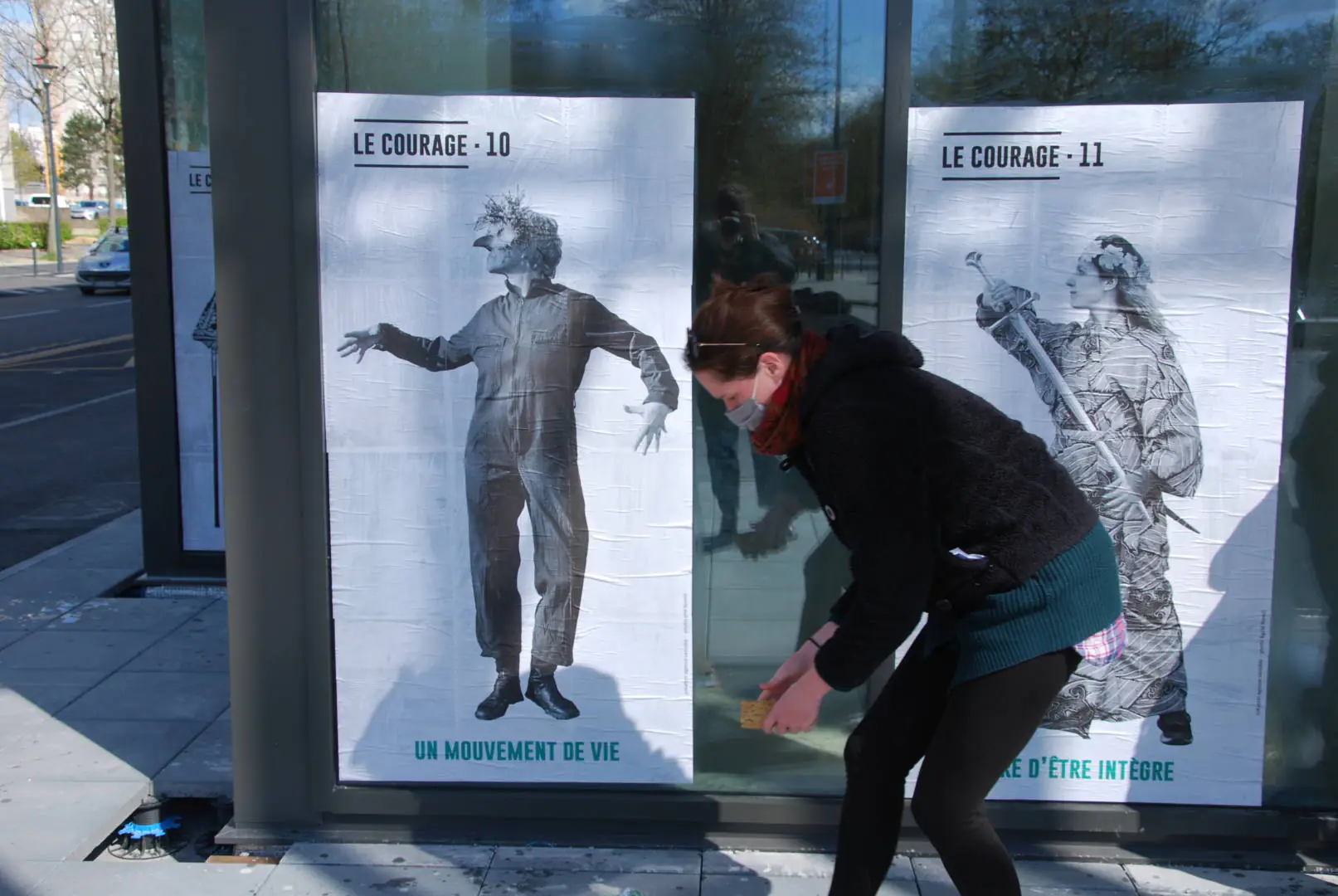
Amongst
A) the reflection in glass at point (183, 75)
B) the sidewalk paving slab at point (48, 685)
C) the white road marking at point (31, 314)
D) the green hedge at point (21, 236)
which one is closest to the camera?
the sidewalk paving slab at point (48, 685)

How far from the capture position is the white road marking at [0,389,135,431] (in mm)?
13711

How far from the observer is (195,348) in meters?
6.96

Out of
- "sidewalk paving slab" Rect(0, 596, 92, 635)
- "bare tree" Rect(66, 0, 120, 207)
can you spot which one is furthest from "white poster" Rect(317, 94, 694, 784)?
"bare tree" Rect(66, 0, 120, 207)

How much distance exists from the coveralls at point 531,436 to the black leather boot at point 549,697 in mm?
62

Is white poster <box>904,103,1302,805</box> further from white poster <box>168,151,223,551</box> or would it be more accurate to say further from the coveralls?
white poster <box>168,151,223,551</box>

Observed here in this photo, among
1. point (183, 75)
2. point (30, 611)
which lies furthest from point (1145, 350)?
point (30, 611)

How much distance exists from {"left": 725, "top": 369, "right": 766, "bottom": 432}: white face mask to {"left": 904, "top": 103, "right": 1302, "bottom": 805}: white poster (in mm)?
1209

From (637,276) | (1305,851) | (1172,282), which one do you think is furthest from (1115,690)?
(637,276)

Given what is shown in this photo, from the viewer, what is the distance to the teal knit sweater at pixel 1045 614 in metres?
2.52

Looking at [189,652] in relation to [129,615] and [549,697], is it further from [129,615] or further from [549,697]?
[549,697]

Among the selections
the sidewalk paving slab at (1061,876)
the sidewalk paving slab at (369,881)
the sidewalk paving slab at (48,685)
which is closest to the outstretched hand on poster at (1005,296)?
the sidewalk paving slab at (1061,876)

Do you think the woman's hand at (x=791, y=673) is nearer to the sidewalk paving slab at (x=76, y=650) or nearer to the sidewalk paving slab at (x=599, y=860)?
the sidewalk paving slab at (x=599, y=860)

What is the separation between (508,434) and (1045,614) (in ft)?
5.95

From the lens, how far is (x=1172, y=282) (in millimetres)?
3596
